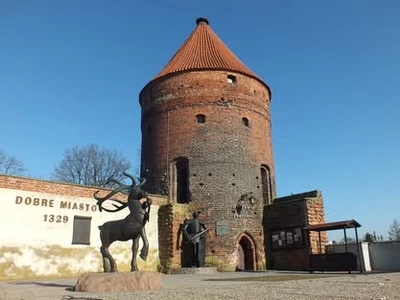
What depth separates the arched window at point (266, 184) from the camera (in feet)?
72.8

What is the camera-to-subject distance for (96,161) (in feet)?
128

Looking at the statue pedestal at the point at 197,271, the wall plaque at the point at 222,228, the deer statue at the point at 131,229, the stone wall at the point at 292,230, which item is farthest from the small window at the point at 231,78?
the deer statue at the point at 131,229

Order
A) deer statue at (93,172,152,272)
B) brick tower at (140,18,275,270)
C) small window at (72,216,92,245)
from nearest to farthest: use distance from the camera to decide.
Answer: deer statue at (93,172,152,272), small window at (72,216,92,245), brick tower at (140,18,275,270)

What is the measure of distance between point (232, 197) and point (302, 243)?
4153 millimetres

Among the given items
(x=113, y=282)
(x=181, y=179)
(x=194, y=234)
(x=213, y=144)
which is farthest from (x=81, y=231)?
(x=113, y=282)

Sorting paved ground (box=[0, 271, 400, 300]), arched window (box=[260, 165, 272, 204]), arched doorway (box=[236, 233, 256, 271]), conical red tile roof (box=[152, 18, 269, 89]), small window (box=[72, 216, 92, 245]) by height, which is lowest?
paved ground (box=[0, 271, 400, 300])

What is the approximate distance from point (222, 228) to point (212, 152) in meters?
4.06

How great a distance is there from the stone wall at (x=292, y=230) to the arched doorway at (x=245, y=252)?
1.01m

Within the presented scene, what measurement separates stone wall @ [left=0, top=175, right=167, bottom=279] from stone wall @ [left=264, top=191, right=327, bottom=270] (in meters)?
7.77

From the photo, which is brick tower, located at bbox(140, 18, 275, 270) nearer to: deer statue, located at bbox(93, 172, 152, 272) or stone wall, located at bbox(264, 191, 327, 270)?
stone wall, located at bbox(264, 191, 327, 270)

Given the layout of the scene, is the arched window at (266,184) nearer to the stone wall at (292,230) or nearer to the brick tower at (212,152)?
the brick tower at (212,152)

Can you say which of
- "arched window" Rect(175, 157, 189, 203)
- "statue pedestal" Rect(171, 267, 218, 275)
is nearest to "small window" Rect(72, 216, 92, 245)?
"statue pedestal" Rect(171, 267, 218, 275)

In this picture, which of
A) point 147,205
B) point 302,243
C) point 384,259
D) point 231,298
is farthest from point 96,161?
point 231,298

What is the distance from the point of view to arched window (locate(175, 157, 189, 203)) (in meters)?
21.1
